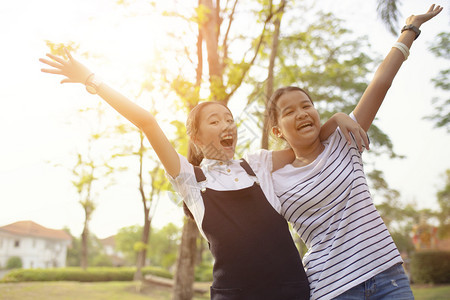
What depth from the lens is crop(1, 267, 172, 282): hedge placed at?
12.3 metres

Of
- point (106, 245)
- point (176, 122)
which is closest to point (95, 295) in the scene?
point (176, 122)

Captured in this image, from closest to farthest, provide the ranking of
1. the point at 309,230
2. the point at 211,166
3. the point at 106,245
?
the point at 309,230, the point at 211,166, the point at 106,245

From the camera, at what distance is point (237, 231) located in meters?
1.53

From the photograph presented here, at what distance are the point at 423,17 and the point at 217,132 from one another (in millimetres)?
1163

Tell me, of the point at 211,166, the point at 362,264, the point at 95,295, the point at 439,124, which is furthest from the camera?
the point at 439,124

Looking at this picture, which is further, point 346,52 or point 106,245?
point 106,245

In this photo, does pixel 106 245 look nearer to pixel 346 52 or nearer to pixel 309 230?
pixel 346 52

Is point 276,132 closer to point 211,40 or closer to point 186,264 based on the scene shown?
point 211,40

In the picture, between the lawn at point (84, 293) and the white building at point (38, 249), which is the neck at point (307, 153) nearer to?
the lawn at point (84, 293)

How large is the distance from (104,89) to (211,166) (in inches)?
23.4

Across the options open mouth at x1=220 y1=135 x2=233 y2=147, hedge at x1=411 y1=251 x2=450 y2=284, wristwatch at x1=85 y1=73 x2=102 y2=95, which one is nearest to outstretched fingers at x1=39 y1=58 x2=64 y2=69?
wristwatch at x1=85 y1=73 x2=102 y2=95

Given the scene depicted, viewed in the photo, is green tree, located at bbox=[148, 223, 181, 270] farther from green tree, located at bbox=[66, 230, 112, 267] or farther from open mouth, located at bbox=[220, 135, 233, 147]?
open mouth, located at bbox=[220, 135, 233, 147]

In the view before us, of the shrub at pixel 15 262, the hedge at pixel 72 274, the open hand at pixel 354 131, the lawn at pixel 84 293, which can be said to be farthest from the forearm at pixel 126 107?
the shrub at pixel 15 262

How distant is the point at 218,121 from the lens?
5.80 ft
